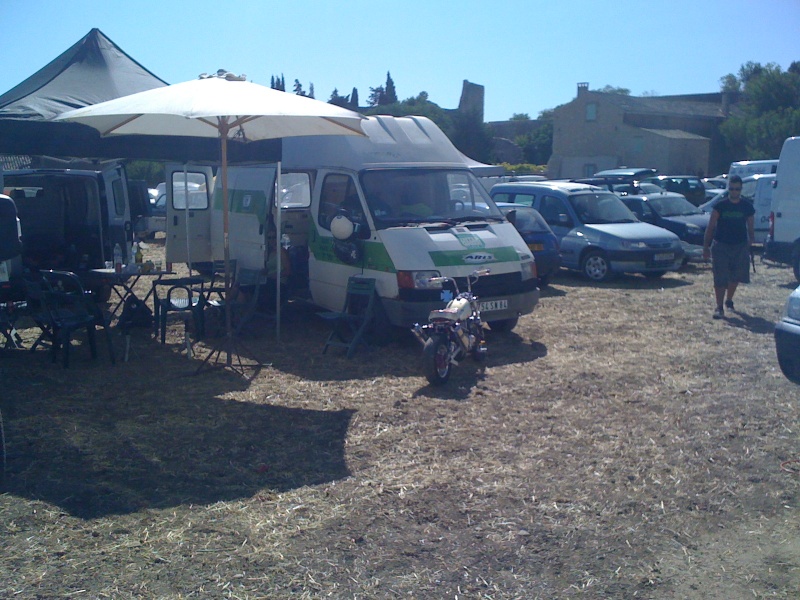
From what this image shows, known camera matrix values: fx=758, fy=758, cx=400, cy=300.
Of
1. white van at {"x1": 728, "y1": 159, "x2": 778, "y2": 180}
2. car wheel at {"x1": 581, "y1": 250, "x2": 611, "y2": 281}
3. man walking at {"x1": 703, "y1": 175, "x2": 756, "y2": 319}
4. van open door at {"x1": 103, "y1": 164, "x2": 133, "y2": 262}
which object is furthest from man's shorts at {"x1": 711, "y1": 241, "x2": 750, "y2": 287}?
white van at {"x1": 728, "y1": 159, "x2": 778, "y2": 180}

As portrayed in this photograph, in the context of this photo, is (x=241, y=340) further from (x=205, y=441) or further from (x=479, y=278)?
(x=205, y=441)

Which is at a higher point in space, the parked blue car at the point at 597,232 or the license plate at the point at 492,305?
the parked blue car at the point at 597,232

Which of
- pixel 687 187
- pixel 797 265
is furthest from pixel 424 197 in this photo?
pixel 687 187

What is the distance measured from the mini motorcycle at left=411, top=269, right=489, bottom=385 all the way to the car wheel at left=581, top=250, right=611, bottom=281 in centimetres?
653

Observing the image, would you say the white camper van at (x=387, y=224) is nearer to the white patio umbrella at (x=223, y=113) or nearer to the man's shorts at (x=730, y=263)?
the white patio umbrella at (x=223, y=113)

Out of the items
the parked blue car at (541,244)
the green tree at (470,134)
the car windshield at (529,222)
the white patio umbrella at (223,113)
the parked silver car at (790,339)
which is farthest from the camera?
the green tree at (470,134)

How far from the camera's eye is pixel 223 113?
6.01 meters

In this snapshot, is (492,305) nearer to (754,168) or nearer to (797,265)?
(797,265)

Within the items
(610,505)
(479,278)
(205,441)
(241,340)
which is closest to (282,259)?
(241,340)

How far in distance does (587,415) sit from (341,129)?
3.84 metres

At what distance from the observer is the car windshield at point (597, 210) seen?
46.8 feet

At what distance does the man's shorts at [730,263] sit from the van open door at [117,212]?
793 cm

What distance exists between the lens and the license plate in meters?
8.35

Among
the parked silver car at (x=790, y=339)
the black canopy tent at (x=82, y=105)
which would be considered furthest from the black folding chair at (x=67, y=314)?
the parked silver car at (x=790, y=339)
